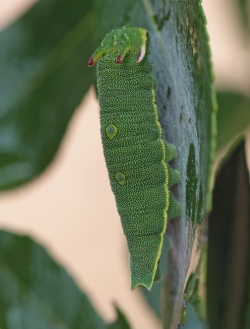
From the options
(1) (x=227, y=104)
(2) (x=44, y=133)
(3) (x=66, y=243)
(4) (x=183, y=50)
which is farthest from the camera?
(3) (x=66, y=243)

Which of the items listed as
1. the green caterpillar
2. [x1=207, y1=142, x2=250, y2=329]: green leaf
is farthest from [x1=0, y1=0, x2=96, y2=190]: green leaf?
[x1=207, y1=142, x2=250, y2=329]: green leaf

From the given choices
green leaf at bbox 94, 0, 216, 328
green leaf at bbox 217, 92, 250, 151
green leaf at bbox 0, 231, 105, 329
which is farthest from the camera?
green leaf at bbox 217, 92, 250, 151

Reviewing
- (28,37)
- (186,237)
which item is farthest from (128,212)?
(28,37)

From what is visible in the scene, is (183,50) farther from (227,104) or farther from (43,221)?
(43,221)

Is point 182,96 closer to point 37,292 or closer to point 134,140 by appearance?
point 134,140

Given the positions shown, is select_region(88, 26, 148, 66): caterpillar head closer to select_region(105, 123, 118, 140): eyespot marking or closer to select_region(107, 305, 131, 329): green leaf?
select_region(105, 123, 118, 140): eyespot marking

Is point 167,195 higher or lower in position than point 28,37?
lower
